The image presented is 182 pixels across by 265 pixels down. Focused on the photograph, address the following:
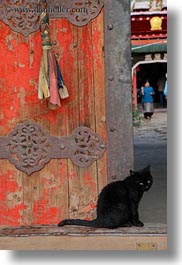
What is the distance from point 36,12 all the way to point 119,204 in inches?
53.9

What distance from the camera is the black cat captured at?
3811mm

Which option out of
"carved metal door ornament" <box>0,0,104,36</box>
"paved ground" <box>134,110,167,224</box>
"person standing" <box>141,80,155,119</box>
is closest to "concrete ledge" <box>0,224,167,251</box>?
"carved metal door ornament" <box>0,0,104,36</box>

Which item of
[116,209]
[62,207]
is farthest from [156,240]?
[62,207]

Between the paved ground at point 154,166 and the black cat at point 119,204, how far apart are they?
4.47 ft

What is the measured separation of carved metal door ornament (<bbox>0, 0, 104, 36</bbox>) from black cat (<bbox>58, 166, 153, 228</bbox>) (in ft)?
3.51

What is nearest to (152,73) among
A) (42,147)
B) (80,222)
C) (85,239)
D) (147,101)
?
(147,101)

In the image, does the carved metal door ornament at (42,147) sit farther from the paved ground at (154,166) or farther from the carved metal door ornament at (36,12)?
the paved ground at (154,166)

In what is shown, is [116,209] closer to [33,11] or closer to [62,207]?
[62,207]

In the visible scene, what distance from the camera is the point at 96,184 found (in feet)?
12.9

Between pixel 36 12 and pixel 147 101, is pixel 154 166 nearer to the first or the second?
pixel 36 12

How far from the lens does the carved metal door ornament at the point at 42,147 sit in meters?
3.88

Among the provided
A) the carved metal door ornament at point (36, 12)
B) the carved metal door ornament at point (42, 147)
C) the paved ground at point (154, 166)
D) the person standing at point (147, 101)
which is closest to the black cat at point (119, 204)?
the carved metal door ornament at point (42, 147)

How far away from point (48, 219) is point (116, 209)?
501mm

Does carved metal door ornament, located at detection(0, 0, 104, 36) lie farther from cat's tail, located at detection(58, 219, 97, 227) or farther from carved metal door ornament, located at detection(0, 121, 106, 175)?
cat's tail, located at detection(58, 219, 97, 227)
